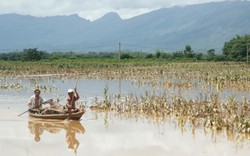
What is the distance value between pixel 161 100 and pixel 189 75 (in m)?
17.4

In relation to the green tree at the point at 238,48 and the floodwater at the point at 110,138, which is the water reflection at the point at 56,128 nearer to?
the floodwater at the point at 110,138

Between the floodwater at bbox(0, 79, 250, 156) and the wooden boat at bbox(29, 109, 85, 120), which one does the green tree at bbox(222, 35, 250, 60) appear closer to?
the floodwater at bbox(0, 79, 250, 156)

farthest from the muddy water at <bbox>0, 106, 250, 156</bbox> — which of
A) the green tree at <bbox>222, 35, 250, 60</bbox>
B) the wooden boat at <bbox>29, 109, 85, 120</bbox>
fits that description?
the green tree at <bbox>222, 35, 250, 60</bbox>

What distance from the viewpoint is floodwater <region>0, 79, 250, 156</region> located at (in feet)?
37.0

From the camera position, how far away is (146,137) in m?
12.8

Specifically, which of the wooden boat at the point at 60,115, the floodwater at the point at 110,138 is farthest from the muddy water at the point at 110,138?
the wooden boat at the point at 60,115

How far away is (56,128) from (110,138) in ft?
7.76

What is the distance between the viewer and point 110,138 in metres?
12.8

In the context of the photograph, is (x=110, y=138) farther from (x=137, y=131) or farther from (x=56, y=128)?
(x=56, y=128)

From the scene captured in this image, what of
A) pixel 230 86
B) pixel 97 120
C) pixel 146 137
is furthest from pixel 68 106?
pixel 230 86

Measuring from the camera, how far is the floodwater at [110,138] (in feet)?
37.0

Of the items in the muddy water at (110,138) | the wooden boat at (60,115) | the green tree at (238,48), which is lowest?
the muddy water at (110,138)

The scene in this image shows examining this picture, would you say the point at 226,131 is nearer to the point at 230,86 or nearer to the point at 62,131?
the point at 62,131

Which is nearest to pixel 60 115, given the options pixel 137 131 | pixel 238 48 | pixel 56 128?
pixel 56 128
